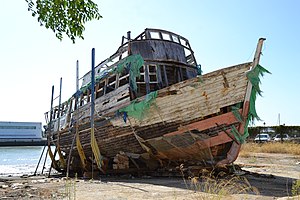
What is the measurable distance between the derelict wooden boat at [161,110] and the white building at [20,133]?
5603 centimetres

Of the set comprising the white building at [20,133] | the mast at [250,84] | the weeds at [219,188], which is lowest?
the weeds at [219,188]

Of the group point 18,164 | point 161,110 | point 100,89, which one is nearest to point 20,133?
point 18,164

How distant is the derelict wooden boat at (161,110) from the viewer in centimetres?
802

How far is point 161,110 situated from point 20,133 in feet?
212

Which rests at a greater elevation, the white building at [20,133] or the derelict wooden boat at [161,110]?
the white building at [20,133]

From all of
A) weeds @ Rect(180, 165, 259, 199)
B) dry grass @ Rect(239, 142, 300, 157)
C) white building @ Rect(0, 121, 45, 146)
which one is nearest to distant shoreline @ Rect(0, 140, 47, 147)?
white building @ Rect(0, 121, 45, 146)

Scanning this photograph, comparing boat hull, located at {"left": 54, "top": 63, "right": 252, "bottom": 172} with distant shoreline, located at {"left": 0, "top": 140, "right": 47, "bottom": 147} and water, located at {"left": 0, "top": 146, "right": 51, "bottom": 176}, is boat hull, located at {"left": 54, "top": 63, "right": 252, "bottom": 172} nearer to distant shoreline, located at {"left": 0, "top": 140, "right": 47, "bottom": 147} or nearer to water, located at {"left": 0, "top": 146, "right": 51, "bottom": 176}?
water, located at {"left": 0, "top": 146, "right": 51, "bottom": 176}

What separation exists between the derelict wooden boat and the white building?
56.0 m

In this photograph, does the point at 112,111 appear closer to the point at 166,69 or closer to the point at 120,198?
the point at 166,69

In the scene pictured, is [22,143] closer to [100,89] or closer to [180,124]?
[100,89]

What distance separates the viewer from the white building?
64.0 m

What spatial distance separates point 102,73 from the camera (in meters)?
12.0

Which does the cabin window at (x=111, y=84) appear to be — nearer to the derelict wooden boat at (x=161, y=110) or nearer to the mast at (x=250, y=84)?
the derelict wooden boat at (x=161, y=110)

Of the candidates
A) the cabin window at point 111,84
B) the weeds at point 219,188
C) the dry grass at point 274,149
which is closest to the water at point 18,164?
the cabin window at point 111,84
